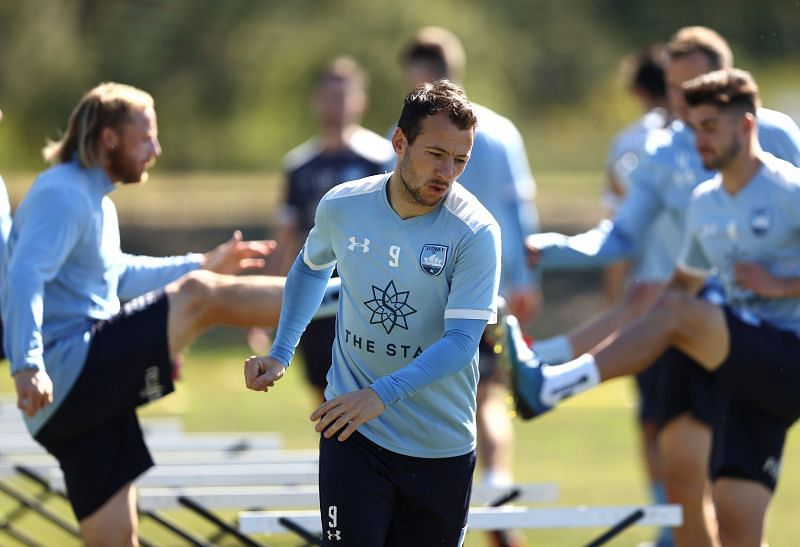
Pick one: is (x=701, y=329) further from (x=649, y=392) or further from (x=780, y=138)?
(x=649, y=392)

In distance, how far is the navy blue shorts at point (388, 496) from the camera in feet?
14.6

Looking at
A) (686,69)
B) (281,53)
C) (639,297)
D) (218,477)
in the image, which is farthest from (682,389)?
(281,53)

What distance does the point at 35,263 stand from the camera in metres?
5.21

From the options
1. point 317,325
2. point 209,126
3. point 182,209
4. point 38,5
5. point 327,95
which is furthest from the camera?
point 209,126

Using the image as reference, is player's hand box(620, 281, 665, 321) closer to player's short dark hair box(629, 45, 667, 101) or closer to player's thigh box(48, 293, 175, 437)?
player's short dark hair box(629, 45, 667, 101)

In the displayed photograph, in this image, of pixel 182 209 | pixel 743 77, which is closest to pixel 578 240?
pixel 743 77

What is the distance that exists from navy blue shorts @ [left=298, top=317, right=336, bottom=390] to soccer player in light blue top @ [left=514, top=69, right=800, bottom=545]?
9.98ft

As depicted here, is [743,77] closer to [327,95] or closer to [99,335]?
[99,335]

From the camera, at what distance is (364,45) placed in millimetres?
22625

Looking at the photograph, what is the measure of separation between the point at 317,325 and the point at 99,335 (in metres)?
3.31

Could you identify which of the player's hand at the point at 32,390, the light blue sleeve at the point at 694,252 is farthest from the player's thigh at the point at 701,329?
the player's hand at the point at 32,390

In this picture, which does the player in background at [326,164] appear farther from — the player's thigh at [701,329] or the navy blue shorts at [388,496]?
the navy blue shorts at [388,496]

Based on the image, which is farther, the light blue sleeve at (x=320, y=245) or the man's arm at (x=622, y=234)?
→ the man's arm at (x=622, y=234)

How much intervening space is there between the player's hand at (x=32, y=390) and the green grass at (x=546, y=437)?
8.24ft
